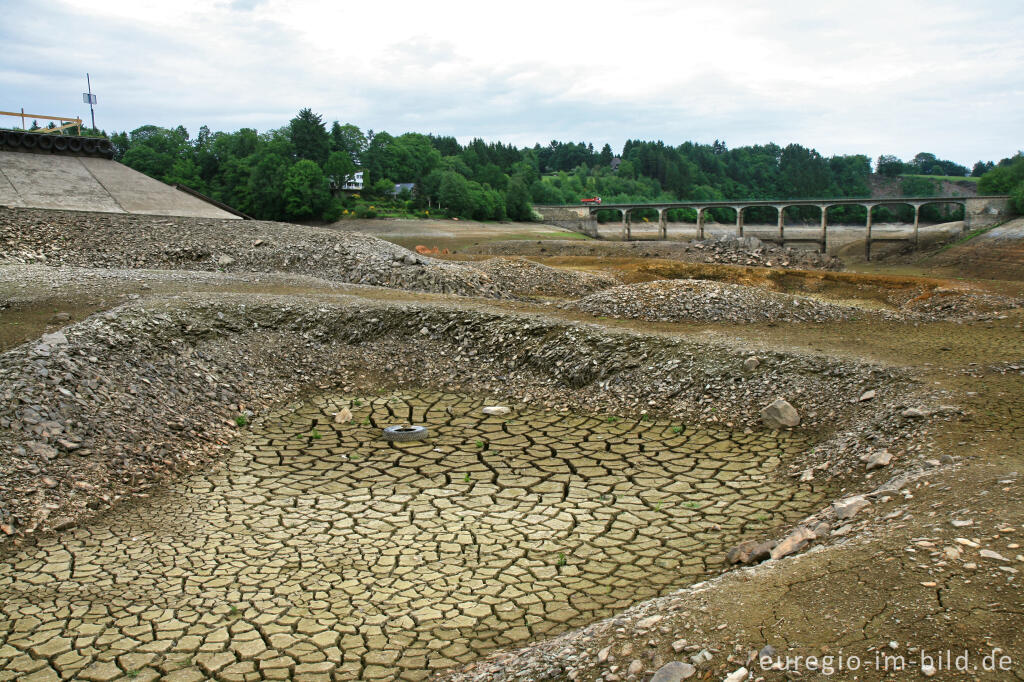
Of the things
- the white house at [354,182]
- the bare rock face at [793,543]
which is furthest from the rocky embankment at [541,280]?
the white house at [354,182]

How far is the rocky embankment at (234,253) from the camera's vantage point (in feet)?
77.5

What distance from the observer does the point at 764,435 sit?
10664mm

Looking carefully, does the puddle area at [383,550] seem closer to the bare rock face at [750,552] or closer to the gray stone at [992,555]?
the bare rock face at [750,552]

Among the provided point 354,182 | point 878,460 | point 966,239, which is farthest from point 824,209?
point 878,460

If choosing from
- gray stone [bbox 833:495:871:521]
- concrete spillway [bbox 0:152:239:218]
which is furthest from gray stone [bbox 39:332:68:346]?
concrete spillway [bbox 0:152:239:218]

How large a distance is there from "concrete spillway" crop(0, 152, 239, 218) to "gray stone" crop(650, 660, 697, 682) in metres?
30.3

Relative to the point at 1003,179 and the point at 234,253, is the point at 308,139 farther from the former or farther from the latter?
the point at 1003,179

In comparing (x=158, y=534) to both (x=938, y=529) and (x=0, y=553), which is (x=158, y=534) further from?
(x=938, y=529)

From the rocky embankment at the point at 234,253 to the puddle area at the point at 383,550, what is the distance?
43.0ft

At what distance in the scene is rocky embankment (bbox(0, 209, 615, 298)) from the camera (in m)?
23.6

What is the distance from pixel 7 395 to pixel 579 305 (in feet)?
39.8

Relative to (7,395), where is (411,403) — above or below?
below

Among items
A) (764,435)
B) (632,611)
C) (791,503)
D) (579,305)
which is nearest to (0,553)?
(632,611)

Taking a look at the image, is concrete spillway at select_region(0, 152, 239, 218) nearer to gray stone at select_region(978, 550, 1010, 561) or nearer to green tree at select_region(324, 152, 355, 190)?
gray stone at select_region(978, 550, 1010, 561)
